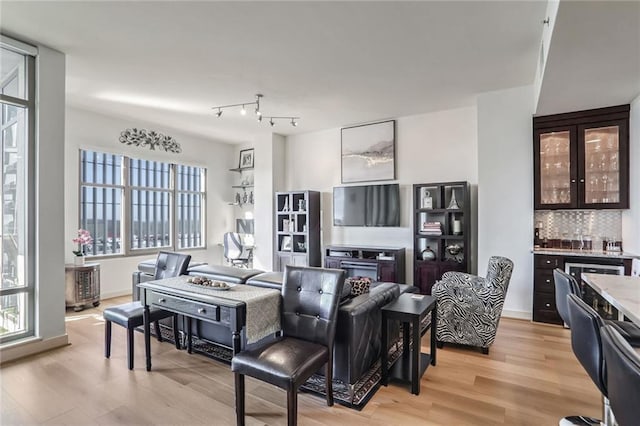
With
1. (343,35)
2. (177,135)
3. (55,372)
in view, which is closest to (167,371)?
(55,372)

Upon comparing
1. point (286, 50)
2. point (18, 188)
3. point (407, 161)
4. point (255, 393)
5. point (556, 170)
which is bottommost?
point (255, 393)

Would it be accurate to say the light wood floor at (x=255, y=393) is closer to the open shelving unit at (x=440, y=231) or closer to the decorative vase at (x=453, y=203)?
the open shelving unit at (x=440, y=231)

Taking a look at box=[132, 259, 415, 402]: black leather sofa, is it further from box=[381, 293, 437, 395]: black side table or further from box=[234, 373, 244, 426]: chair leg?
box=[234, 373, 244, 426]: chair leg

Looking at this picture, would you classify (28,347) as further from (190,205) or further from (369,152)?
(369,152)

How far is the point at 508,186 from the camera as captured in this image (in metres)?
4.32

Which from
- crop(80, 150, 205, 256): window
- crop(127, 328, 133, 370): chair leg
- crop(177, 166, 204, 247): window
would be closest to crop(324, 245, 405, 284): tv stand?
crop(177, 166, 204, 247): window

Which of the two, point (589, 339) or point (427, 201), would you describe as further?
point (427, 201)

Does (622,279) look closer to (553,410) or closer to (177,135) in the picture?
(553,410)

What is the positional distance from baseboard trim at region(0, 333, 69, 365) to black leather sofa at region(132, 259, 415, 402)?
4.46 ft

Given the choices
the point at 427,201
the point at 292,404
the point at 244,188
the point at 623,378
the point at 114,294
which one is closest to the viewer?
the point at 623,378

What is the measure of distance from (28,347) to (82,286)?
172 cm

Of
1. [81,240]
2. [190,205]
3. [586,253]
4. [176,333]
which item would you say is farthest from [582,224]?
[81,240]

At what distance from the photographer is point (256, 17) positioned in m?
2.75

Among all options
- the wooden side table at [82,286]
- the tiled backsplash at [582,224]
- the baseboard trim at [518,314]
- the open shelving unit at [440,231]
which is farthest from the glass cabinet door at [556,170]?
the wooden side table at [82,286]
